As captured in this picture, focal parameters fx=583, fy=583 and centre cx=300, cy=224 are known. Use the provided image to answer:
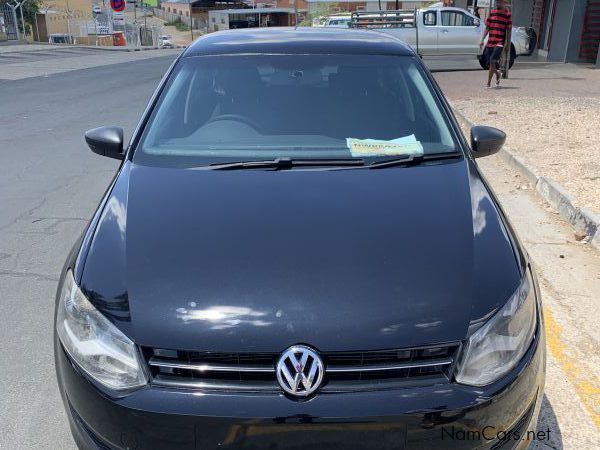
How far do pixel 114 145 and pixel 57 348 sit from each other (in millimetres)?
1524

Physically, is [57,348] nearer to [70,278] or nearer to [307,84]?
[70,278]

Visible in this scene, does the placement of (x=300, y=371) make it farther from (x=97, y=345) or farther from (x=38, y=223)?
(x=38, y=223)

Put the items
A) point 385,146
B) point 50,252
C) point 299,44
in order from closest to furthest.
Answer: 1. point 385,146
2. point 299,44
3. point 50,252

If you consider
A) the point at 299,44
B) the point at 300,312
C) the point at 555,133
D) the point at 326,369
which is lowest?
the point at 555,133

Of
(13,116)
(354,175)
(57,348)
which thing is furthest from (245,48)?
(13,116)

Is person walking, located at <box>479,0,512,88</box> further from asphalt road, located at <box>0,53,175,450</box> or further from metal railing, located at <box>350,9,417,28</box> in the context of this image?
asphalt road, located at <box>0,53,175,450</box>

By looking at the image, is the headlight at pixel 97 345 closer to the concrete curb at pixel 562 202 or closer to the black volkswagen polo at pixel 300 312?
the black volkswagen polo at pixel 300 312

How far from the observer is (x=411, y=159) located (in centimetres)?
284

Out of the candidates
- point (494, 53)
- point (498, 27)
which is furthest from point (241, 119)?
point (498, 27)

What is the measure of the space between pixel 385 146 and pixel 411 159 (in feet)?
0.64

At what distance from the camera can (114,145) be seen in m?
3.31

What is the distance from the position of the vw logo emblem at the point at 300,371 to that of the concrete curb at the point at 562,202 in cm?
375

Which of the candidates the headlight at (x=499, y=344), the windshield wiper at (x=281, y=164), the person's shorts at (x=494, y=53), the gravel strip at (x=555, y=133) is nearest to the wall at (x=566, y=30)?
the person's shorts at (x=494, y=53)

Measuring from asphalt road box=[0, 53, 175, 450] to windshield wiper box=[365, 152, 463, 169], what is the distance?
1.91 metres
